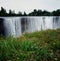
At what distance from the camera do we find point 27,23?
39.9 ft

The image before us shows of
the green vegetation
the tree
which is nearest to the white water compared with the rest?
the tree

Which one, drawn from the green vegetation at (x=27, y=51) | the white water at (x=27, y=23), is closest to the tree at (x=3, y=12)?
the white water at (x=27, y=23)

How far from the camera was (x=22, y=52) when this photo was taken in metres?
4.73

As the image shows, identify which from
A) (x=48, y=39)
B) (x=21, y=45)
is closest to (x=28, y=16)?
(x=48, y=39)

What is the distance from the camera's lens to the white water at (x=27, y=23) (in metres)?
11.0

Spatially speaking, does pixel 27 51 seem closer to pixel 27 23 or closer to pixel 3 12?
pixel 3 12

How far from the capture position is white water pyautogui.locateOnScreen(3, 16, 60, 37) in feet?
36.0

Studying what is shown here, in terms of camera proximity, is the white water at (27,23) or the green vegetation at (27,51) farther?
the white water at (27,23)

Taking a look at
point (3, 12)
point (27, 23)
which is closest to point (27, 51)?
point (3, 12)

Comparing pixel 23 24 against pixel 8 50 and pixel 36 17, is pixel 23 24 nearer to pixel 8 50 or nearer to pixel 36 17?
pixel 36 17

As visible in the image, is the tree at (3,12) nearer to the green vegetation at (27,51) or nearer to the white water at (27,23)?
the white water at (27,23)

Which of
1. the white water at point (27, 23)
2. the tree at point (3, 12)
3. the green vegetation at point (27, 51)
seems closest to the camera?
the green vegetation at point (27, 51)

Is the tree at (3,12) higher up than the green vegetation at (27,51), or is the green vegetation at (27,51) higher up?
the tree at (3,12)

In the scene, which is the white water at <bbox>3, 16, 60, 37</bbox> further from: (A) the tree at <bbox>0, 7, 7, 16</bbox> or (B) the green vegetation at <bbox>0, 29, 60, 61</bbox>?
(B) the green vegetation at <bbox>0, 29, 60, 61</bbox>
